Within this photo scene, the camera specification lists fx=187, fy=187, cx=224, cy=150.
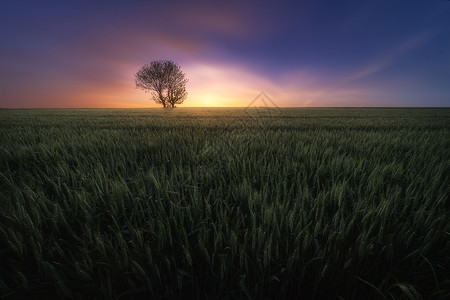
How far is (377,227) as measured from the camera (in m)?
1.04

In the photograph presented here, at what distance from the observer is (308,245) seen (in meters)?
0.83

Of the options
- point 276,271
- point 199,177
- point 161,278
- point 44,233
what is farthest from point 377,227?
point 44,233

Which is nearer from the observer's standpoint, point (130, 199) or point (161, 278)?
point (161, 278)

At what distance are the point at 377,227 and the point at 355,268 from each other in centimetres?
39

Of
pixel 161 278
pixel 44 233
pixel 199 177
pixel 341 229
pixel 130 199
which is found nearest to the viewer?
pixel 161 278

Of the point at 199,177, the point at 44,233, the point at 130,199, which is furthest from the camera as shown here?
the point at 199,177

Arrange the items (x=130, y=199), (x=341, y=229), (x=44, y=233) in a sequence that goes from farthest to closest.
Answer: (x=130, y=199), (x=44, y=233), (x=341, y=229)

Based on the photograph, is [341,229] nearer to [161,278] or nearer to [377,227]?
[377,227]

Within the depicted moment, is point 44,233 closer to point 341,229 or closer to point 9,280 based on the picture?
point 9,280

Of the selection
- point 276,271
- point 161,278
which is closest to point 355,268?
point 276,271

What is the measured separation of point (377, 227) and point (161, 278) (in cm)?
114

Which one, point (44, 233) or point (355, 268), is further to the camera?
point (44, 233)

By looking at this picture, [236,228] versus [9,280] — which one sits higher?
[236,228]

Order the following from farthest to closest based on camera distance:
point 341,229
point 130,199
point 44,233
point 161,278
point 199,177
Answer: point 199,177 → point 130,199 → point 44,233 → point 341,229 → point 161,278
